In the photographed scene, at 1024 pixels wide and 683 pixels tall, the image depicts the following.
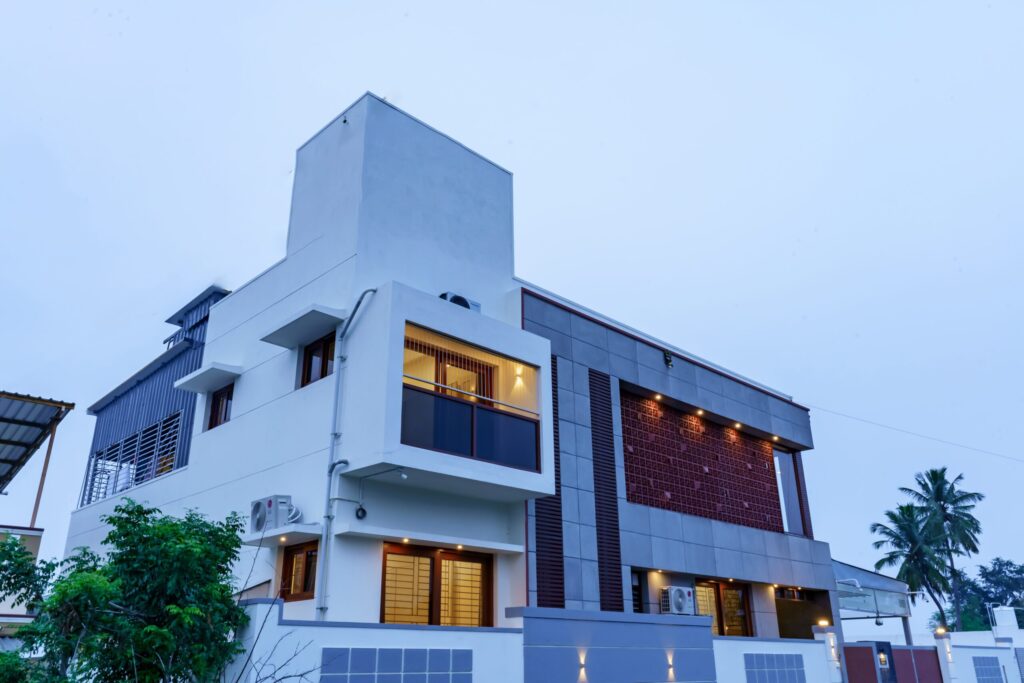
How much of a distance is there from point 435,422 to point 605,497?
4849 millimetres

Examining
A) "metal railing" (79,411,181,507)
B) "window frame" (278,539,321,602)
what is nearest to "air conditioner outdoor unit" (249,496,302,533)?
"window frame" (278,539,321,602)

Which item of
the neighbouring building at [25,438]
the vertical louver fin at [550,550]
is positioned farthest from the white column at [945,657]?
the neighbouring building at [25,438]

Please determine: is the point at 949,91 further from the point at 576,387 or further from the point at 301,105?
the point at 301,105

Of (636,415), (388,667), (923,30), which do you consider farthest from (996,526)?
(388,667)

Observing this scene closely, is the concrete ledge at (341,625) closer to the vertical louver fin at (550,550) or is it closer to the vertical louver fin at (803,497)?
the vertical louver fin at (550,550)

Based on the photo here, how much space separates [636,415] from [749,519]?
471cm

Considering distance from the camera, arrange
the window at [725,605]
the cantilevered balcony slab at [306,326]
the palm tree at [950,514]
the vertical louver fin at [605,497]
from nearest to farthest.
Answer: the cantilevered balcony slab at [306,326] → the vertical louver fin at [605,497] → the window at [725,605] → the palm tree at [950,514]

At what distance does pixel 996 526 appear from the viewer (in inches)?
4488

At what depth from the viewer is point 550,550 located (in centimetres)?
1366

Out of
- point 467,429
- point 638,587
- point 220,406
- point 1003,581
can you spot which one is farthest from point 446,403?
point 1003,581

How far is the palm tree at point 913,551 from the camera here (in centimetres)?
4756

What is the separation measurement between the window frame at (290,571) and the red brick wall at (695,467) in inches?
269

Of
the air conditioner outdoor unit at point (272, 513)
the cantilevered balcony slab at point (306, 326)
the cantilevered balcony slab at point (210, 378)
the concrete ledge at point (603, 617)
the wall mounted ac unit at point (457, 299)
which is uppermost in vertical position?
the wall mounted ac unit at point (457, 299)

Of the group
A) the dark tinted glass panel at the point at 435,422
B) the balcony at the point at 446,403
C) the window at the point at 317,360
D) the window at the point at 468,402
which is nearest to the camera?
the balcony at the point at 446,403
